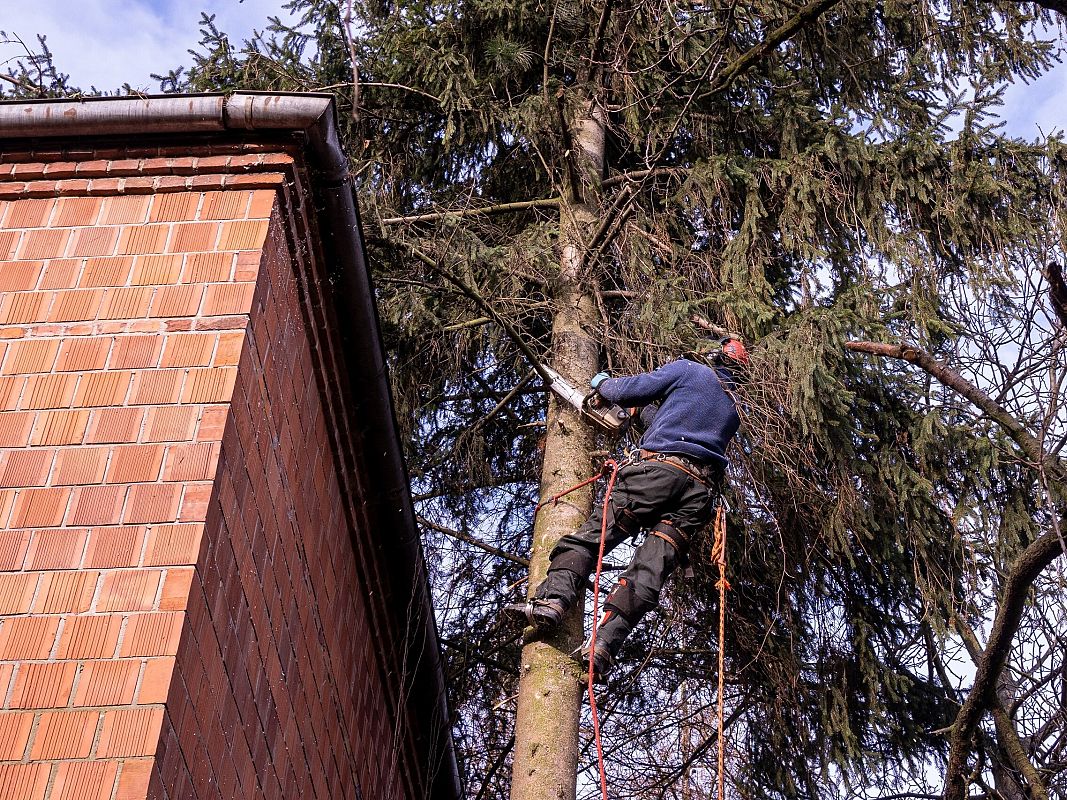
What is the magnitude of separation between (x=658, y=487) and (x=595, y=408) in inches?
25.2

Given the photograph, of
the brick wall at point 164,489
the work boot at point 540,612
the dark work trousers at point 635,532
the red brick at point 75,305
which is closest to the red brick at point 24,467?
the brick wall at point 164,489

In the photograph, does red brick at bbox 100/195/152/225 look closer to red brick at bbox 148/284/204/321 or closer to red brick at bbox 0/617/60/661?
red brick at bbox 148/284/204/321

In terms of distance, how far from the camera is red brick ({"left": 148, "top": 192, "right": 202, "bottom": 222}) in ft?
14.9

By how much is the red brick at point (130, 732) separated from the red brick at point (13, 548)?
2.02 ft

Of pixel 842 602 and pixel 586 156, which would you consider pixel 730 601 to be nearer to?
pixel 842 602

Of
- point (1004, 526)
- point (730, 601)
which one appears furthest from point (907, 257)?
point (730, 601)

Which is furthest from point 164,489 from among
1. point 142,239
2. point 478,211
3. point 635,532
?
point 478,211

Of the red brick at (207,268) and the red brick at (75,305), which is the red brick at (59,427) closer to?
the red brick at (75,305)

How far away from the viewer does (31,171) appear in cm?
465

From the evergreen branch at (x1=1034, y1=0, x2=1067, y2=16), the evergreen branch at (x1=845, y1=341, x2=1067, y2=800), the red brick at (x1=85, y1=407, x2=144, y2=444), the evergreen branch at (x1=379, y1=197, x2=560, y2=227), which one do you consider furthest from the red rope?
the evergreen branch at (x1=1034, y1=0, x2=1067, y2=16)

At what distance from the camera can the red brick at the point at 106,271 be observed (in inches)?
171

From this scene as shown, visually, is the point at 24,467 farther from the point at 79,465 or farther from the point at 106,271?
the point at 106,271

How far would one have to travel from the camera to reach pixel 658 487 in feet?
20.9

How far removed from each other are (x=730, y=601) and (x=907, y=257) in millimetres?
2607
